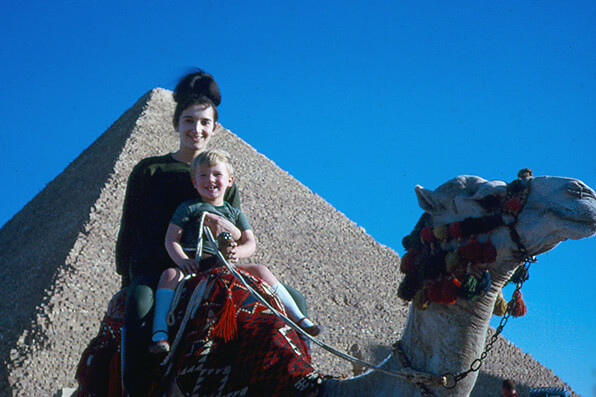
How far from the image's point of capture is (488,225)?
274 centimetres

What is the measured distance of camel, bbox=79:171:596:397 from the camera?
2.62 m

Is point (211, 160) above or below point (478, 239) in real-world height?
above

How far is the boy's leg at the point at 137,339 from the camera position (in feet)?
12.0

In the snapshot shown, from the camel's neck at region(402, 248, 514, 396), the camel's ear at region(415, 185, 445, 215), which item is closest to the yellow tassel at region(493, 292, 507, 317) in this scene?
the camel's neck at region(402, 248, 514, 396)

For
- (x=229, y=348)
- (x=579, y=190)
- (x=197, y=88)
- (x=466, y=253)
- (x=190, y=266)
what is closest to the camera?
(x=579, y=190)

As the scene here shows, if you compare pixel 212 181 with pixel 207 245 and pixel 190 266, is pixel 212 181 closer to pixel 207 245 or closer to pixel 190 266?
pixel 207 245

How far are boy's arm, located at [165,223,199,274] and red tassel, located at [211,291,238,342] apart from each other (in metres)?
0.41

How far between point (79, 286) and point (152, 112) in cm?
2403

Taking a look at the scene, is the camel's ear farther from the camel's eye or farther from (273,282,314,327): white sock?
(273,282,314,327): white sock

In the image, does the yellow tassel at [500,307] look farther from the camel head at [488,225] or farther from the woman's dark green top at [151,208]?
the woman's dark green top at [151,208]

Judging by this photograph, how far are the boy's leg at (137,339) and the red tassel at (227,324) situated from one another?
445 mm

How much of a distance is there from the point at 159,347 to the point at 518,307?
159cm

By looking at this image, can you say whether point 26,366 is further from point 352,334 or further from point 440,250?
point 440,250

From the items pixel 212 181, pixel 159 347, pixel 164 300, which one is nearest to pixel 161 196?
pixel 212 181
